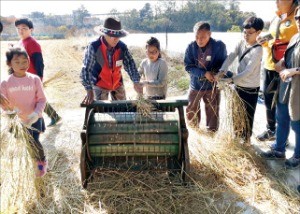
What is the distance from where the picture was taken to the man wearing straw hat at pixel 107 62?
3496 mm

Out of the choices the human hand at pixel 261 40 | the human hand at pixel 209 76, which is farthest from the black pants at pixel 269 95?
the human hand at pixel 209 76

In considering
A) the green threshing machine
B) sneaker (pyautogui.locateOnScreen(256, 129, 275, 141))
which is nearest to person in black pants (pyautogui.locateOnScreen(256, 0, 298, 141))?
sneaker (pyautogui.locateOnScreen(256, 129, 275, 141))

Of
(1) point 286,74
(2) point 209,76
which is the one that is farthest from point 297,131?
(2) point 209,76

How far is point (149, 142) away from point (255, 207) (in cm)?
119

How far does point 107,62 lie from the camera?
145 inches

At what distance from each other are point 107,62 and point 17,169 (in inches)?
64.3

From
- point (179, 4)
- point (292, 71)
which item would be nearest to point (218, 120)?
point (292, 71)

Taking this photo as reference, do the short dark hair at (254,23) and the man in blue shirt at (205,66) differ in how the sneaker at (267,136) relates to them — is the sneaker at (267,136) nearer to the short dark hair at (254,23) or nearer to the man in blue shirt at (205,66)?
the man in blue shirt at (205,66)

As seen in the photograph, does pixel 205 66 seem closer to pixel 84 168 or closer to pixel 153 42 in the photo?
pixel 153 42

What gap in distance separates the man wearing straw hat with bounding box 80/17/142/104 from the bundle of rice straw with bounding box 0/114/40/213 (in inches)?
34.4

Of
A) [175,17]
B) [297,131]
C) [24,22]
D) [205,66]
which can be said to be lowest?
[297,131]

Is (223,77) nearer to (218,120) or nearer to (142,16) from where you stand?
(218,120)

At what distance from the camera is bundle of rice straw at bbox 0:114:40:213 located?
8.61 ft

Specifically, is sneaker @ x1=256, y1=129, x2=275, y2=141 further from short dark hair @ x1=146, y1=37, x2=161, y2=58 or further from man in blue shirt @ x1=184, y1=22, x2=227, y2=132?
short dark hair @ x1=146, y1=37, x2=161, y2=58
